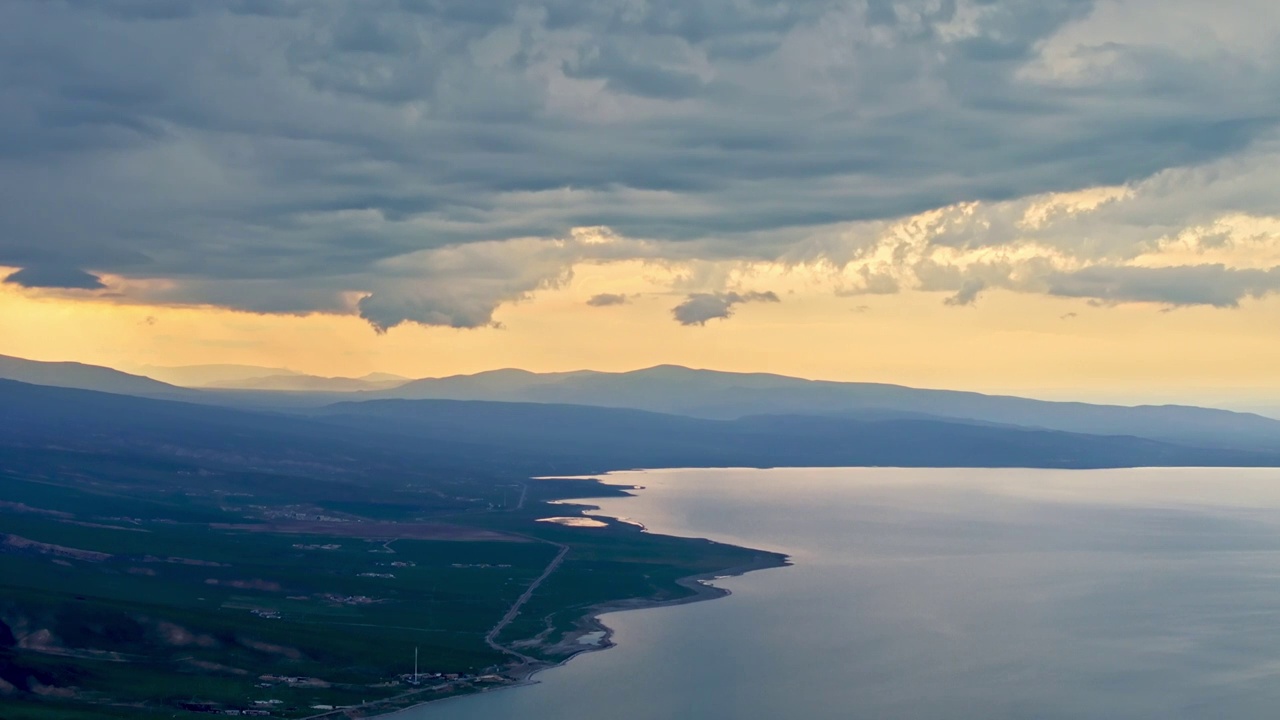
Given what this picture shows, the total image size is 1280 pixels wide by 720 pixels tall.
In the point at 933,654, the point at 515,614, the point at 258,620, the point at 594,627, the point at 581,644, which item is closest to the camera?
the point at 933,654

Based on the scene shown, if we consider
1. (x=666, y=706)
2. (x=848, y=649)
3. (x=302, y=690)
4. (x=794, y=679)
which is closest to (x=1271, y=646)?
(x=848, y=649)

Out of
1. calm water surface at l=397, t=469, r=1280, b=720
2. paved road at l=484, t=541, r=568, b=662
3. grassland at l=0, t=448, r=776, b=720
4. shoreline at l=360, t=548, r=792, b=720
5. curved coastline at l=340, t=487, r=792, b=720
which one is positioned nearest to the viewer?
calm water surface at l=397, t=469, r=1280, b=720

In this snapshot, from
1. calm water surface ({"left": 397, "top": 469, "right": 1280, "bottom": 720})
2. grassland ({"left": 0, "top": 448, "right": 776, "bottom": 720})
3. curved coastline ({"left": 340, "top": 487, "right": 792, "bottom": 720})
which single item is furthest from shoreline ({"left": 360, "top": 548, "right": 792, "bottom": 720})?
calm water surface ({"left": 397, "top": 469, "right": 1280, "bottom": 720})

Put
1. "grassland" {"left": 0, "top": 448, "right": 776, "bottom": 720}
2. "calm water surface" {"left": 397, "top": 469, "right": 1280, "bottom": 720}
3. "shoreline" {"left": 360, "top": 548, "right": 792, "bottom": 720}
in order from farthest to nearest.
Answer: "shoreline" {"left": 360, "top": 548, "right": 792, "bottom": 720} < "grassland" {"left": 0, "top": 448, "right": 776, "bottom": 720} < "calm water surface" {"left": 397, "top": 469, "right": 1280, "bottom": 720}

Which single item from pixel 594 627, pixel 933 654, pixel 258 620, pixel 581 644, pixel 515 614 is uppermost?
pixel 933 654

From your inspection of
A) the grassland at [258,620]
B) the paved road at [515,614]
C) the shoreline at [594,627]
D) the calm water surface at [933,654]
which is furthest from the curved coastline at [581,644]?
the paved road at [515,614]

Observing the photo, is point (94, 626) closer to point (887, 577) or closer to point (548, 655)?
point (548, 655)

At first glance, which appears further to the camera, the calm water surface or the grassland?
Answer: the grassland

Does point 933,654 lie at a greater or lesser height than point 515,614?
greater

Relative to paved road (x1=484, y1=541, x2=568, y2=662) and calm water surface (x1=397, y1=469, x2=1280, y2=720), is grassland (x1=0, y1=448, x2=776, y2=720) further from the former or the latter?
calm water surface (x1=397, y1=469, x2=1280, y2=720)

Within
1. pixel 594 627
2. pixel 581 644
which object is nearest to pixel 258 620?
pixel 581 644

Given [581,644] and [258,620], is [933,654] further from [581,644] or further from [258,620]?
[258,620]
